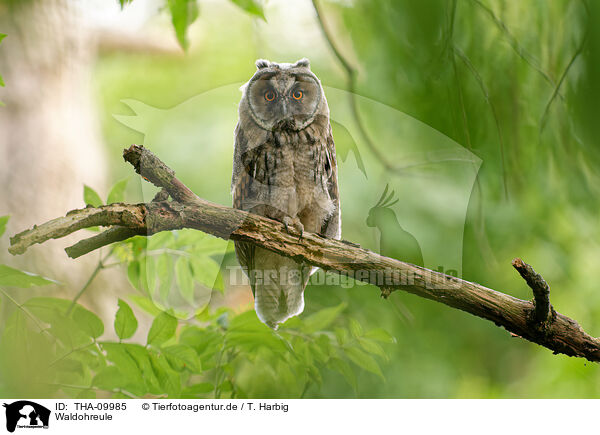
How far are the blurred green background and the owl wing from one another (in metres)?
0.06

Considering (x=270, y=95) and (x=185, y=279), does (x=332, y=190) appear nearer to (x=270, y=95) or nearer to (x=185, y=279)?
(x=270, y=95)

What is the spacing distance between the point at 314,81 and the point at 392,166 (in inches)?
12.0

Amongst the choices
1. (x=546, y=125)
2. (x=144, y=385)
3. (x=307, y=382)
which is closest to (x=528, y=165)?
(x=546, y=125)

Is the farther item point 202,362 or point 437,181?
point 437,181

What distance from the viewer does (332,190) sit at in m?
1.15

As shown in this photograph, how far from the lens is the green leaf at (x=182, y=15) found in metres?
1.04

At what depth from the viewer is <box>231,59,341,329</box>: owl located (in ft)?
3.54

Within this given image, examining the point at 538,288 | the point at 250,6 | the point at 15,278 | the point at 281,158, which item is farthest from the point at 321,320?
the point at 250,6

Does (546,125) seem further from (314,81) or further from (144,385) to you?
(144,385)

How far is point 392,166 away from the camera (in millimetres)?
1184

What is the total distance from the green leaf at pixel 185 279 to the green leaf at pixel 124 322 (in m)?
0.18

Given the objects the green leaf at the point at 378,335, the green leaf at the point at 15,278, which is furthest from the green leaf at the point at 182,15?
the green leaf at the point at 378,335

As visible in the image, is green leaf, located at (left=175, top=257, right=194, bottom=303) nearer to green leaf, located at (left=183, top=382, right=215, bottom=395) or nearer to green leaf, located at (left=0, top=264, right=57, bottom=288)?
green leaf, located at (left=183, top=382, right=215, bottom=395)

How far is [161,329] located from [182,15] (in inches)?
29.1
